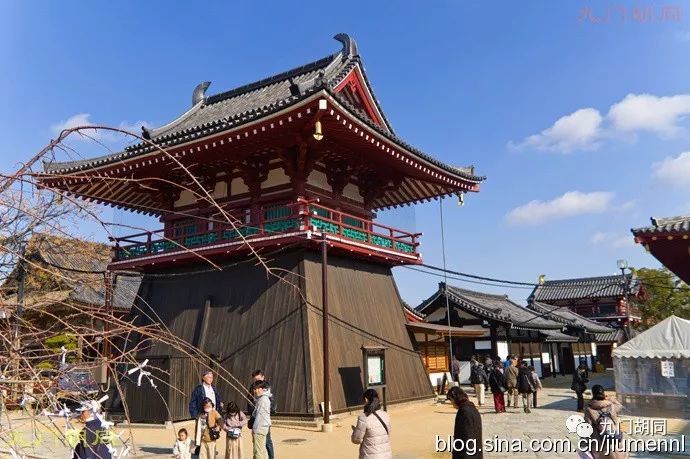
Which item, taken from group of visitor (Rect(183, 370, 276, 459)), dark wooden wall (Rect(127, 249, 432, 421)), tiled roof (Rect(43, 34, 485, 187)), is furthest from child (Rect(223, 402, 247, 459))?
tiled roof (Rect(43, 34, 485, 187))

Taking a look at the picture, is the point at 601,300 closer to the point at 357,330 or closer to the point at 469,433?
the point at 357,330

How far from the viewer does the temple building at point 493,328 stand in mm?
25562

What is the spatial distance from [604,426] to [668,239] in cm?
697

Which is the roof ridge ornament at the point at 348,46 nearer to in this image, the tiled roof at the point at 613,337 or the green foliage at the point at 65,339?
the green foliage at the point at 65,339

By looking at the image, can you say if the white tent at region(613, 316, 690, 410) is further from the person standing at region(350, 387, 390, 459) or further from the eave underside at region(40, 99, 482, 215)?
the person standing at region(350, 387, 390, 459)

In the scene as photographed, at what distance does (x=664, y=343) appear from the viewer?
52.0 feet

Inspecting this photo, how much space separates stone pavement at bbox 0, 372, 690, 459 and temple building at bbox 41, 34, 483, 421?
0.78 metres

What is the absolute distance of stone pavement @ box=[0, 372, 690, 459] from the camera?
10453mm

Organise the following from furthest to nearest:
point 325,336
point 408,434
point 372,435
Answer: point 325,336, point 408,434, point 372,435

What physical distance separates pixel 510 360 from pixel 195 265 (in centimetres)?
1141

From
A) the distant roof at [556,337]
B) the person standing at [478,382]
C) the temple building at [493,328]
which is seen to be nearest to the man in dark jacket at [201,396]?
the person standing at [478,382]

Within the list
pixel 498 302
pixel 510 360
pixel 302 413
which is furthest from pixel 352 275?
pixel 498 302

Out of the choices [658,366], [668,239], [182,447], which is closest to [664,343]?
[658,366]

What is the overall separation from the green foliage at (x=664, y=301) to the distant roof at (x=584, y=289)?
163cm
